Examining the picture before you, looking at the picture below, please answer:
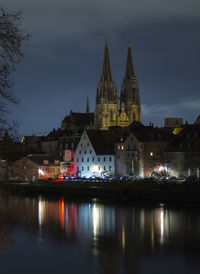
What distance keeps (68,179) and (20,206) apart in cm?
2441

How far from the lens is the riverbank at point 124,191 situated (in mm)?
53628

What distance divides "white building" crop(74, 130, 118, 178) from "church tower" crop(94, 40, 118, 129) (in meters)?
86.9

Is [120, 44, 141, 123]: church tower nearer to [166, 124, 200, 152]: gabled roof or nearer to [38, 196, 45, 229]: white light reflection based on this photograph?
[166, 124, 200, 152]: gabled roof

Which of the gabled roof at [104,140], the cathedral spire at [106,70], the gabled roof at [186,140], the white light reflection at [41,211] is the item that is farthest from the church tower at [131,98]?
the white light reflection at [41,211]

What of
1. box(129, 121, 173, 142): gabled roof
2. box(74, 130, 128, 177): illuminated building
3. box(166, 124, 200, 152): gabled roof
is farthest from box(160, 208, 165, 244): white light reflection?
box(74, 130, 128, 177): illuminated building

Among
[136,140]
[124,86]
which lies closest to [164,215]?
[136,140]

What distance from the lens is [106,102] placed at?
598ft

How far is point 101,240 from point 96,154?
5000 centimetres

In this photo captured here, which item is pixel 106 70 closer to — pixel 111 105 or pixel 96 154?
pixel 111 105

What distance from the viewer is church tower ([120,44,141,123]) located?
18000 cm

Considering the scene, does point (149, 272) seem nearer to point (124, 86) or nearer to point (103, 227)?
point (103, 227)

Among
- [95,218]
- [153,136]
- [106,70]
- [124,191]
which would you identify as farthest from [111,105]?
[95,218]

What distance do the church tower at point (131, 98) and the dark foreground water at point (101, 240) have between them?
129 m

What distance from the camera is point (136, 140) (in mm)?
78875
